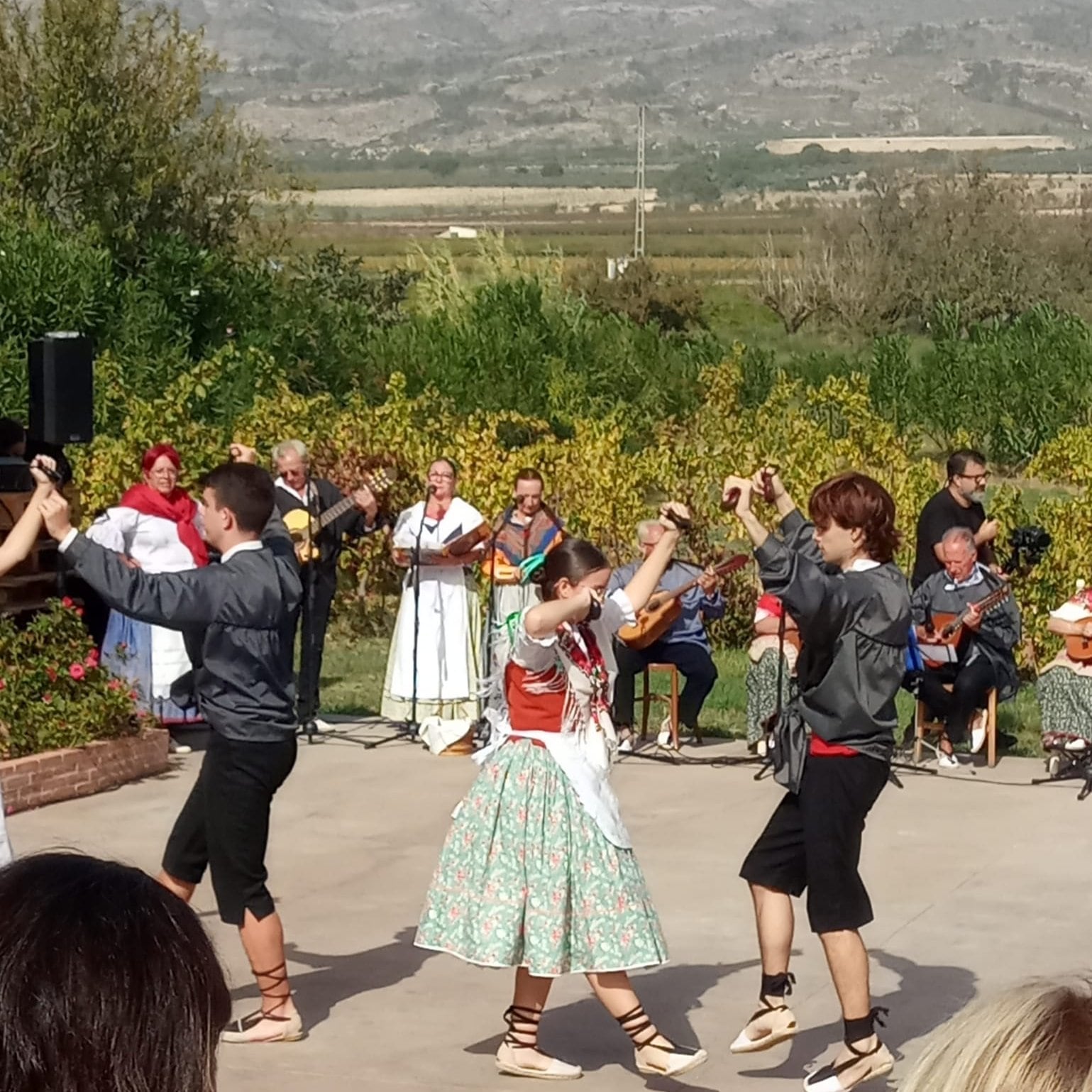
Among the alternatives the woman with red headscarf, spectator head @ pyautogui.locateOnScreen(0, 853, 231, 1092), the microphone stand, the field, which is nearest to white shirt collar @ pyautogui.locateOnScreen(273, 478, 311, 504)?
the woman with red headscarf

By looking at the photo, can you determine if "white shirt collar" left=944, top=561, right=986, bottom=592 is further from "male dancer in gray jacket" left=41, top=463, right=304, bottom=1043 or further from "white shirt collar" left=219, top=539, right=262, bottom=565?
"white shirt collar" left=219, top=539, right=262, bottom=565

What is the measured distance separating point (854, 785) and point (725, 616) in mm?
9996

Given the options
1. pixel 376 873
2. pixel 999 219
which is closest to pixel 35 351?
pixel 376 873

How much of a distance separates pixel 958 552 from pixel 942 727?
0.93m

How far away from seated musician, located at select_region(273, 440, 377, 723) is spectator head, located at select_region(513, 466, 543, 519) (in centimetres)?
82

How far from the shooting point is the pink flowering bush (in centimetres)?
1042

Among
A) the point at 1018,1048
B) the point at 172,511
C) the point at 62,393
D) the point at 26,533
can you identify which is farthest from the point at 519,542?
the point at 1018,1048

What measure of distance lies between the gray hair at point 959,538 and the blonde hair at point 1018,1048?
9904 mm

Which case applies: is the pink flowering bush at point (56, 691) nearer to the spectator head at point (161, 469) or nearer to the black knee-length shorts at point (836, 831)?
the spectator head at point (161, 469)

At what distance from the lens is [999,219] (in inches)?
2670

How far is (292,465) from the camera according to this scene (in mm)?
12219

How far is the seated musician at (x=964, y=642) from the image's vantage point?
38.0 feet

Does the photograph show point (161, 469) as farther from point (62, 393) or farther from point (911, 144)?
point (911, 144)

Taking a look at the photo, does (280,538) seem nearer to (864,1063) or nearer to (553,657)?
(553,657)
